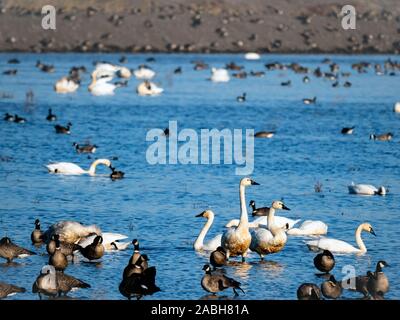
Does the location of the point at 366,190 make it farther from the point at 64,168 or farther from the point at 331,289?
the point at 331,289

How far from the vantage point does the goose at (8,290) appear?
54.1 ft

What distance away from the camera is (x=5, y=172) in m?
28.9

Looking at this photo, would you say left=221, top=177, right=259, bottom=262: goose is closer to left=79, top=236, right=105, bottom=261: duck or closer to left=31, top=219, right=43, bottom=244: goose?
left=79, top=236, right=105, bottom=261: duck

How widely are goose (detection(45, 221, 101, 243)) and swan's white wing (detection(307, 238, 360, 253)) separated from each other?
141 inches

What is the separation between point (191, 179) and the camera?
A: 2794 centimetres

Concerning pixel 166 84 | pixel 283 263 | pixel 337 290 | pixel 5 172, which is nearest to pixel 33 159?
pixel 5 172

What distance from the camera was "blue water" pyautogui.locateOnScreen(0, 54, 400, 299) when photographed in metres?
18.8

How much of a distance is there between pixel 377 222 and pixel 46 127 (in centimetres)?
1854

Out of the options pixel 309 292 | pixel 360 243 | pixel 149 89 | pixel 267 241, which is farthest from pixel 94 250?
pixel 149 89

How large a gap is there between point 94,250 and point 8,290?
2339 millimetres

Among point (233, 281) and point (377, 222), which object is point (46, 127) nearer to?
point (377, 222)

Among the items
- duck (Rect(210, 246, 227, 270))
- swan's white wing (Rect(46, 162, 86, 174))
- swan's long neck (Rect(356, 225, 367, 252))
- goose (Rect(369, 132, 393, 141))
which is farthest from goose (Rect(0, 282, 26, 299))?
goose (Rect(369, 132, 393, 141))

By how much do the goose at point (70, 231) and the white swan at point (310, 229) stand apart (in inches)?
146

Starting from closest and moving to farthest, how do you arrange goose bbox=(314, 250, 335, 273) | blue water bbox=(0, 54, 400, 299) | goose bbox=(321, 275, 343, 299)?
goose bbox=(321, 275, 343, 299) < goose bbox=(314, 250, 335, 273) < blue water bbox=(0, 54, 400, 299)
